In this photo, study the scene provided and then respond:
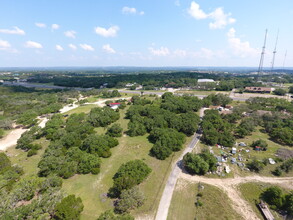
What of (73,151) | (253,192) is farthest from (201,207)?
(73,151)

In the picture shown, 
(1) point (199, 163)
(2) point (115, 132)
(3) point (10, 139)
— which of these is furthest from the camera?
(3) point (10, 139)

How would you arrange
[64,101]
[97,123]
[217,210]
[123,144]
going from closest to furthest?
[217,210]
[123,144]
[97,123]
[64,101]

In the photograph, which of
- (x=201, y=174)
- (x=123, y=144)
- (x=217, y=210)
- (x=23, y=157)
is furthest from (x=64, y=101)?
(x=217, y=210)

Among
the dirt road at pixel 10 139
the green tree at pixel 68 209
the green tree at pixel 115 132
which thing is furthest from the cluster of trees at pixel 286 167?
the dirt road at pixel 10 139

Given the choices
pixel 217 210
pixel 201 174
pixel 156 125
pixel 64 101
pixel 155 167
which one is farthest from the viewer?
pixel 64 101

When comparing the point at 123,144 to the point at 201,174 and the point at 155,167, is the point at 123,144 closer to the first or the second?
the point at 155,167

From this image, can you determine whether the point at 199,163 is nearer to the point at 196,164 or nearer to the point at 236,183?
the point at 196,164

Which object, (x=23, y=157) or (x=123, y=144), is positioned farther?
(x=123, y=144)
